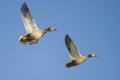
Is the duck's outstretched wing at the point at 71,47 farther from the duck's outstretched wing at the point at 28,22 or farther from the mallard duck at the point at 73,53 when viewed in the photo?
the duck's outstretched wing at the point at 28,22

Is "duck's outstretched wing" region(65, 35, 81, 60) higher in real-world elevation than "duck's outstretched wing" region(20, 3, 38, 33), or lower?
lower

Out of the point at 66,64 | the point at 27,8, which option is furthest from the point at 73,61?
the point at 27,8

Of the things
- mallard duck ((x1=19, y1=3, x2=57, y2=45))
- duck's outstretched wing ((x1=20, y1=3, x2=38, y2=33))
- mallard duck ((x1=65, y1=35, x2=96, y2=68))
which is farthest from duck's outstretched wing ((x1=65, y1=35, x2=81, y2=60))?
duck's outstretched wing ((x1=20, y1=3, x2=38, y2=33))

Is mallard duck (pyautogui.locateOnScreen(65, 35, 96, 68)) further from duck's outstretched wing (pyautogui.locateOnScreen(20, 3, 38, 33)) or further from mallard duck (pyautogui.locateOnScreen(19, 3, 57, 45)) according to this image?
duck's outstretched wing (pyautogui.locateOnScreen(20, 3, 38, 33))

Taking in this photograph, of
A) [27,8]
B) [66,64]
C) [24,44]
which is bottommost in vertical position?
[66,64]

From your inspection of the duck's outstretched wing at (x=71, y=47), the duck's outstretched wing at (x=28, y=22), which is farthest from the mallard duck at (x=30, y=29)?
the duck's outstretched wing at (x=71, y=47)

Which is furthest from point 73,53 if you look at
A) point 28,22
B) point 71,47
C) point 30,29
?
point 28,22

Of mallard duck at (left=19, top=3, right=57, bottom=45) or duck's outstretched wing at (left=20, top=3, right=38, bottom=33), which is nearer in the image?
mallard duck at (left=19, top=3, right=57, bottom=45)

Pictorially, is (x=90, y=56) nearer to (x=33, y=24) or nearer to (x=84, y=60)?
(x=84, y=60)

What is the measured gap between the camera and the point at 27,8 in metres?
28.5

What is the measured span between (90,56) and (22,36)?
4667 millimetres

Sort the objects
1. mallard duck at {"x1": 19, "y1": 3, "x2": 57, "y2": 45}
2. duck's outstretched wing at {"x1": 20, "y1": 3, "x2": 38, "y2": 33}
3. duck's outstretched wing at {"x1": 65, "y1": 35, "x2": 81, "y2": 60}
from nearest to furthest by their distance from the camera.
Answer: mallard duck at {"x1": 19, "y1": 3, "x2": 57, "y2": 45}
duck's outstretched wing at {"x1": 20, "y1": 3, "x2": 38, "y2": 33}
duck's outstretched wing at {"x1": 65, "y1": 35, "x2": 81, "y2": 60}

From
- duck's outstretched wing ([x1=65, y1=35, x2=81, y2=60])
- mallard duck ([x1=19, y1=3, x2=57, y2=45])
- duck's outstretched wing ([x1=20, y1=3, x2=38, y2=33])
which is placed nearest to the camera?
mallard duck ([x1=19, y1=3, x2=57, y2=45])

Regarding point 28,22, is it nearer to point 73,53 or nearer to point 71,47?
point 71,47
